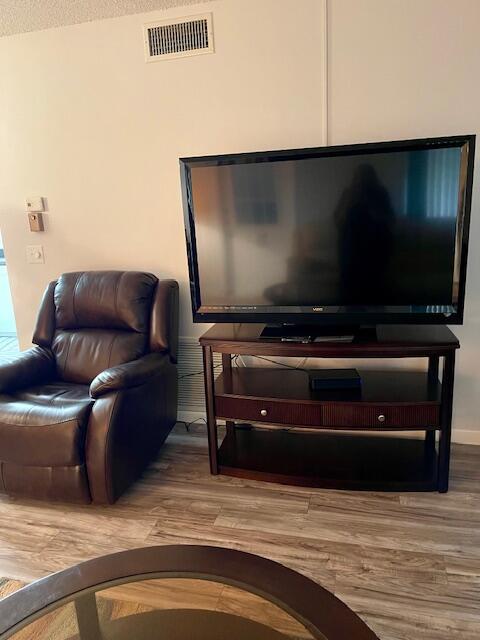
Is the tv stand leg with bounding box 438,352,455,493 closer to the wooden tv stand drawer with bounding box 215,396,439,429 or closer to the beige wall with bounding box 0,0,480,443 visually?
the wooden tv stand drawer with bounding box 215,396,439,429

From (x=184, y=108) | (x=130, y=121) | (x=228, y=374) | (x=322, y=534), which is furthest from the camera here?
(x=130, y=121)

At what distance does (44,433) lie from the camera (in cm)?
209

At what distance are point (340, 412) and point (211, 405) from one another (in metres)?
0.63

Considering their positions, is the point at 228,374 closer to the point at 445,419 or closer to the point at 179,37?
the point at 445,419

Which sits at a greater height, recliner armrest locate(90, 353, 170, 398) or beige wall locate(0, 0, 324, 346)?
beige wall locate(0, 0, 324, 346)

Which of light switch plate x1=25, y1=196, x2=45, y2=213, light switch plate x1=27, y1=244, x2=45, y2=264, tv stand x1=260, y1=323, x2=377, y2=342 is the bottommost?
tv stand x1=260, y1=323, x2=377, y2=342

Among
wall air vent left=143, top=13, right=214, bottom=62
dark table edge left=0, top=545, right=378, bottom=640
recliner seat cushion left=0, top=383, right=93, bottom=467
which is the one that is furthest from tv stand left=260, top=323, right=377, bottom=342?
wall air vent left=143, top=13, right=214, bottom=62

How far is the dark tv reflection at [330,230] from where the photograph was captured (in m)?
2.07

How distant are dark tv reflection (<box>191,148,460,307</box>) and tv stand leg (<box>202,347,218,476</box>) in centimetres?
31

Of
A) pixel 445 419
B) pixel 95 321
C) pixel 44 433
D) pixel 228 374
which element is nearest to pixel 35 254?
pixel 95 321

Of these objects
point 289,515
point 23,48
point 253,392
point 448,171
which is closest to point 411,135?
point 448,171

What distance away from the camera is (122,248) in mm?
2957

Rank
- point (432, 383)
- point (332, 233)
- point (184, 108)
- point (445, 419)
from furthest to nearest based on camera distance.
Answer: point (184, 108) → point (432, 383) → point (332, 233) → point (445, 419)

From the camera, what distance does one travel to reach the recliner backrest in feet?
8.67
